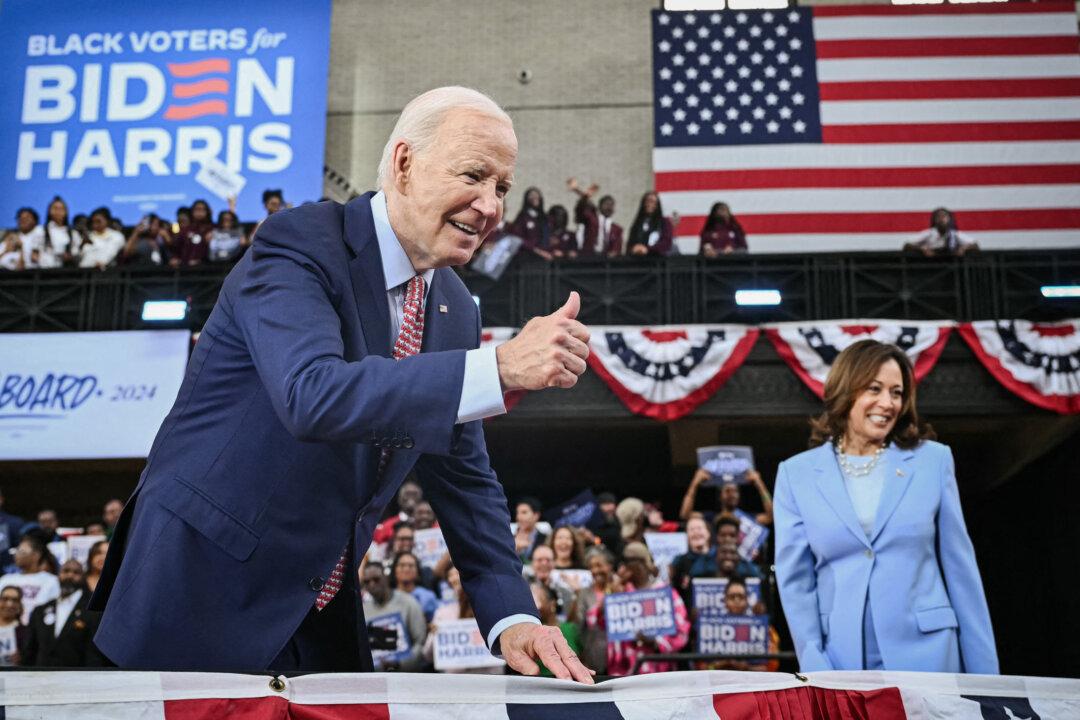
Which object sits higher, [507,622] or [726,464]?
[726,464]

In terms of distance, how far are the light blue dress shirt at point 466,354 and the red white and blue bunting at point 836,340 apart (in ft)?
31.2

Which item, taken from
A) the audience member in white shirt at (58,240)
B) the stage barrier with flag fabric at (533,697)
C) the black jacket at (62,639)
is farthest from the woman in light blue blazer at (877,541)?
the audience member in white shirt at (58,240)

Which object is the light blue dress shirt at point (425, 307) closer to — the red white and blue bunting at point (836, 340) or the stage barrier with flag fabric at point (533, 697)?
the stage barrier with flag fabric at point (533, 697)

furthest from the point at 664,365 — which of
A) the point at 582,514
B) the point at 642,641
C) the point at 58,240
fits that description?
the point at 58,240

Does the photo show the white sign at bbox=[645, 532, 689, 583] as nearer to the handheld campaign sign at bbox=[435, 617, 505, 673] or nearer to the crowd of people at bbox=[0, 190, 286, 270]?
the handheld campaign sign at bbox=[435, 617, 505, 673]

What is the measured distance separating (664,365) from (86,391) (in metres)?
5.62

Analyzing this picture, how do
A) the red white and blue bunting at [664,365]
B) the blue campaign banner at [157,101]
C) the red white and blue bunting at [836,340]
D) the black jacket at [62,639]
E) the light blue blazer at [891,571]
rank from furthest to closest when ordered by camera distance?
the blue campaign banner at [157,101] → the red white and blue bunting at [664,365] → the red white and blue bunting at [836,340] → the black jacket at [62,639] → the light blue blazer at [891,571]

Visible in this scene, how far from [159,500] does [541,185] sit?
14710 mm

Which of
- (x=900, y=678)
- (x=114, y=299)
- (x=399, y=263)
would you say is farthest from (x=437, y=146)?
(x=114, y=299)

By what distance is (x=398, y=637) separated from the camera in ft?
23.5

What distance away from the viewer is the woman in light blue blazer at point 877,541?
2.96 m

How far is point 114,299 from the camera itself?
484 inches

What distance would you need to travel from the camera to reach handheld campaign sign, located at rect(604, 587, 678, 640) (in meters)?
6.97

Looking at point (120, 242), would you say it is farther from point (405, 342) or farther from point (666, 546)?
point (405, 342)
